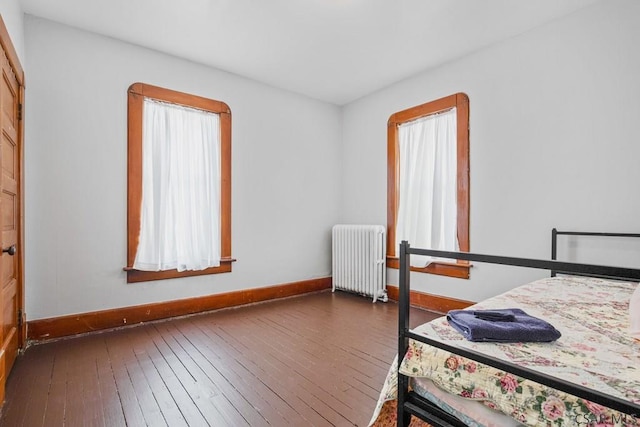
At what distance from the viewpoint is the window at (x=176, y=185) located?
→ 2.99 metres

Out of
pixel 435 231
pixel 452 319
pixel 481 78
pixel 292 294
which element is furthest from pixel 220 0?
pixel 292 294

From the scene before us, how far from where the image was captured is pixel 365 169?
4.29m

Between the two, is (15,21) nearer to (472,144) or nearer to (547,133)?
(472,144)

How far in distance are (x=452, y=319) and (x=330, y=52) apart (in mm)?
2791

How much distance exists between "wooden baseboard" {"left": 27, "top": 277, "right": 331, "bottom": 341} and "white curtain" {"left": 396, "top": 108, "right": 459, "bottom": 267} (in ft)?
5.32

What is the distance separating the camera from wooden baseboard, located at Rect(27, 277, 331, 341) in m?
2.59

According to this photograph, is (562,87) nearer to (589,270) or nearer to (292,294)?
(589,270)

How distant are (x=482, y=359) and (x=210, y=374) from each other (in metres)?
1.72

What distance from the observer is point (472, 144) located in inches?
125

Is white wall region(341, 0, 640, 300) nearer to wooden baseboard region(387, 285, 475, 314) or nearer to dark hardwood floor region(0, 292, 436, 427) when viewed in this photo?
wooden baseboard region(387, 285, 475, 314)

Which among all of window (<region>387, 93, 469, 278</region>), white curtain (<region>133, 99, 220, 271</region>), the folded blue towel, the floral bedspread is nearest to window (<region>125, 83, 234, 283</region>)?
white curtain (<region>133, 99, 220, 271</region>)

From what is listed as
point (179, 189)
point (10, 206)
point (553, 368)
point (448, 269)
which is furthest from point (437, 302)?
point (10, 206)

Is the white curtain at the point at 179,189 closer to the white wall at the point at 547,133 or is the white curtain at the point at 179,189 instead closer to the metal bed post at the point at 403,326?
the white wall at the point at 547,133

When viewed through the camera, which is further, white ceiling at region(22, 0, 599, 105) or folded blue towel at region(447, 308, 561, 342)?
white ceiling at region(22, 0, 599, 105)
